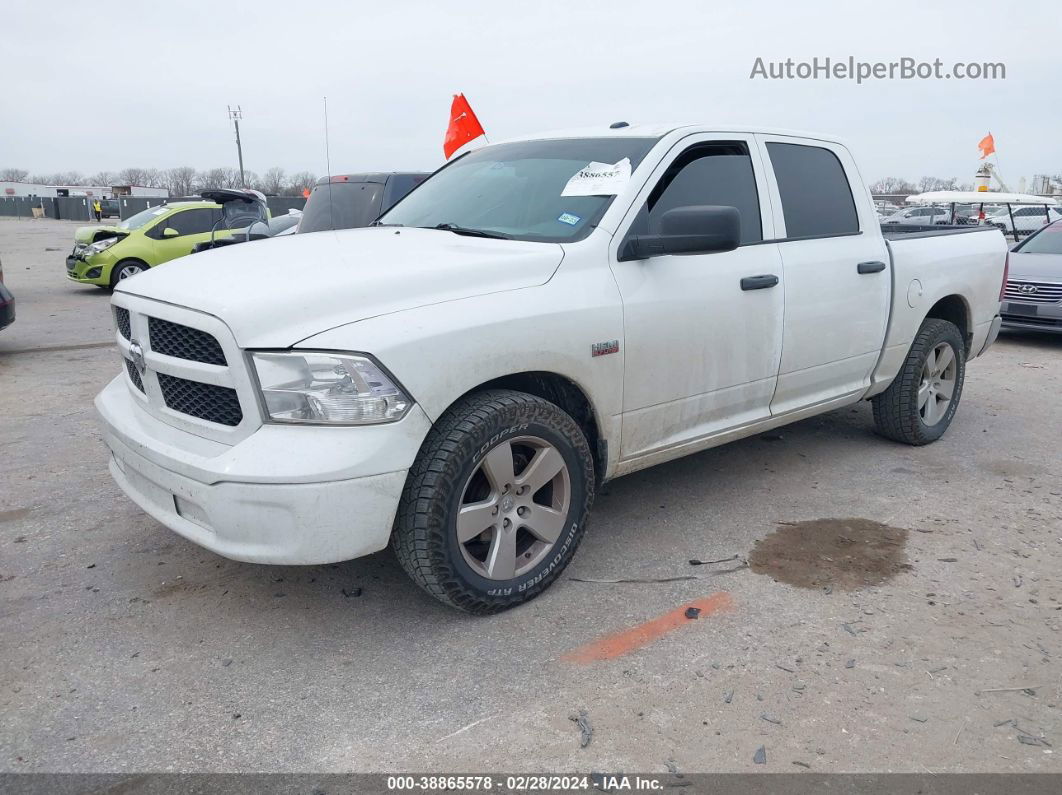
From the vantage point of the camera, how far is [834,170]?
4762 mm

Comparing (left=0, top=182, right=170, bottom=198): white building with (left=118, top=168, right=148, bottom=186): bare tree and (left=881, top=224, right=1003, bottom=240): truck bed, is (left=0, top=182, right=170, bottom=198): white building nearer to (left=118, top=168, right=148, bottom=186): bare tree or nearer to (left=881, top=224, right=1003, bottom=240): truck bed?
(left=118, top=168, right=148, bottom=186): bare tree

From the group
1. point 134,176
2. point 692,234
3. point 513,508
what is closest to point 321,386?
point 513,508

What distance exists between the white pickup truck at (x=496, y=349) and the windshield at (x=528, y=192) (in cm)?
1

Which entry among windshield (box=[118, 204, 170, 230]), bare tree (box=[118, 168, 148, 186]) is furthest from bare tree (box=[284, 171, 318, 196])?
bare tree (box=[118, 168, 148, 186])

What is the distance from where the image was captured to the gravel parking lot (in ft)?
8.22

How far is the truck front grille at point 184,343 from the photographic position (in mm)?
2846

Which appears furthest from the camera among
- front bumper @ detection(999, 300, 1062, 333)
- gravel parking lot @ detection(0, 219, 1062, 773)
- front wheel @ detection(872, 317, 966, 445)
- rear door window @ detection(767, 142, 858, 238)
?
front bumper @ detection(999, 300, 1062, 333)

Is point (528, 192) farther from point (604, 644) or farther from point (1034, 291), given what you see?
point (1034, 291)

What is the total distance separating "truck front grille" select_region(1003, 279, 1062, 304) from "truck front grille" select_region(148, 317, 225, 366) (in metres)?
9.03

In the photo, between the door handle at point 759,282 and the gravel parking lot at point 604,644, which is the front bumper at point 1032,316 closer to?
the gravel parking lot at point 604,644

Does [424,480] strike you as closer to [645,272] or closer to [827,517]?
[645,272]

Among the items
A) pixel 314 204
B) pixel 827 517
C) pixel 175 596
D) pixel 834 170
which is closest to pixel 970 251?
pixel 834 170

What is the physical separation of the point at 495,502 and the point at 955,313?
3.97 metres

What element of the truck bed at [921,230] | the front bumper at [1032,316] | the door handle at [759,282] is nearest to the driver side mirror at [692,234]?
the door handle at [759,282]
